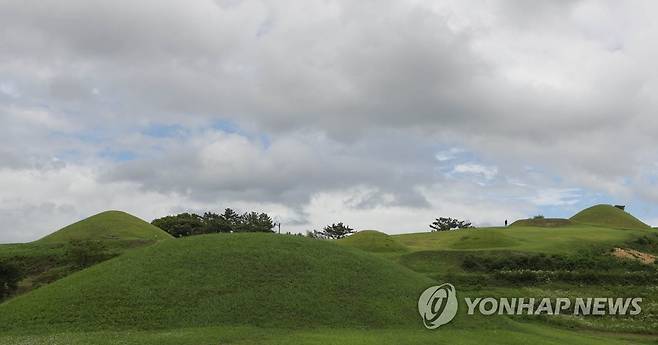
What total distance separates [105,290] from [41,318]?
4.02m

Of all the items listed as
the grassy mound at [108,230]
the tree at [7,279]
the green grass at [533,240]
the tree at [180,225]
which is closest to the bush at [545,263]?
the green grass at [533,240]

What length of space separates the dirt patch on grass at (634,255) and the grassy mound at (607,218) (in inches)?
1690

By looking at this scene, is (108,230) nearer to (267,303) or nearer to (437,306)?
(267,303)

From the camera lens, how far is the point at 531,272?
2165 inches

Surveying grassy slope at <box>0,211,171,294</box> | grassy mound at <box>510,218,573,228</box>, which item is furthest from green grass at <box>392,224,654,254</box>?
grassy slope at <box>0,211,171,294</box>

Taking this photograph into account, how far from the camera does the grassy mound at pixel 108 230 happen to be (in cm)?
8256

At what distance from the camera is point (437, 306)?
36500mm

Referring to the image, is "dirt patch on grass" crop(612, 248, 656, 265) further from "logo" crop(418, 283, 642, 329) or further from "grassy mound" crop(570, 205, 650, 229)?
"grassy mound" crop(570, 205, 650, 229)

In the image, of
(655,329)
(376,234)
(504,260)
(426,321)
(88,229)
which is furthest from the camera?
(88,229)

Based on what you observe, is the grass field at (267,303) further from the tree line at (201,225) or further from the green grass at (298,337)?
the tree line at (201,225)

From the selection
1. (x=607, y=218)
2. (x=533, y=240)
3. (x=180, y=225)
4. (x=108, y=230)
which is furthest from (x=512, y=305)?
(x=180, y=225)

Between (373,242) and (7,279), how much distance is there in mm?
43759

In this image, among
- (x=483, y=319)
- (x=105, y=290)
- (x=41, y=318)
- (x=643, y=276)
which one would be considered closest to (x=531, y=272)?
(x=643, y=276)

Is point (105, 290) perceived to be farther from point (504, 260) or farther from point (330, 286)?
point (504, 260)
